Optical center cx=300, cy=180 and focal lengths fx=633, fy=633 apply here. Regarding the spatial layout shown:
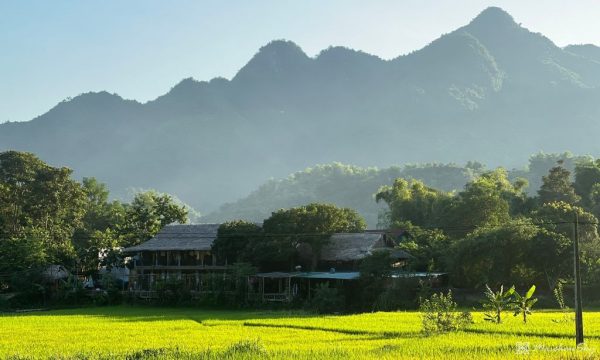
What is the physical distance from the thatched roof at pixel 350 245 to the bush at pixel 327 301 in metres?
6.72

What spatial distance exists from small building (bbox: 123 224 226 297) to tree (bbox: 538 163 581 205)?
29.2 m

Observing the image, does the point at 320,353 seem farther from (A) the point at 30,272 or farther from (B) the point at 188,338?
(A) the point at 30,272

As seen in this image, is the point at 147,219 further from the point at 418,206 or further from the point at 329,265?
the point at 418,206

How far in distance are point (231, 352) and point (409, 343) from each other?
5.62 m

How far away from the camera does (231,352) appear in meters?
17.1

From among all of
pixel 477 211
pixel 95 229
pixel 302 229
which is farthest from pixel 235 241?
pixel 95 229

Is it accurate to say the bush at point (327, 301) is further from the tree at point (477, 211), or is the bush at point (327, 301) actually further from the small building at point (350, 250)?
the tree at point (477, 211)

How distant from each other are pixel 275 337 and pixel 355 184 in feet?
412

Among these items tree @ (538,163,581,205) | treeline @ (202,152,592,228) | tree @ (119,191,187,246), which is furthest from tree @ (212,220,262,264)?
treeline @ (202,152,592,228)

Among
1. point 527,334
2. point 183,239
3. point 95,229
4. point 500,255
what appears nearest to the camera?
point 527,334

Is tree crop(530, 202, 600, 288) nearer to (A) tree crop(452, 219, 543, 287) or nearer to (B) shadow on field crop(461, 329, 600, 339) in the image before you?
(A) tree crop(452, 219, 543, 287)

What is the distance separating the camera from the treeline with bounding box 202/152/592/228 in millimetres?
122325

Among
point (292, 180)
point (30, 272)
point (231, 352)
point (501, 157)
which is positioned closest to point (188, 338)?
point (231, 352)

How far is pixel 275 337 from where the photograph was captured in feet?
76.1
